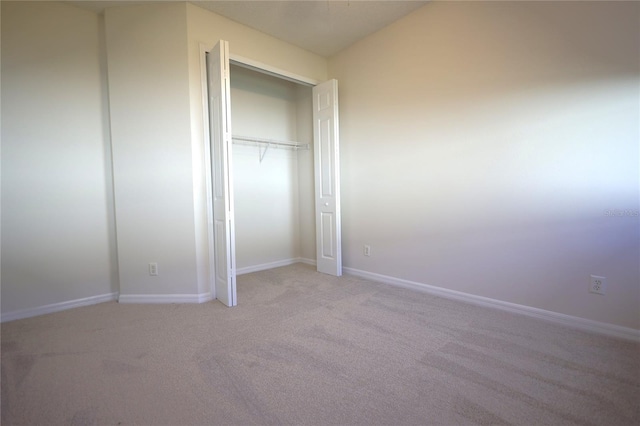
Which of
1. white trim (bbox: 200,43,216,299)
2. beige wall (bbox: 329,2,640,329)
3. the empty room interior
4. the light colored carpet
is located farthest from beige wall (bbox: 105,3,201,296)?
beige wall (bbox: 329,2,640,329)

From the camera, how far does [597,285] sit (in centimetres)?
221

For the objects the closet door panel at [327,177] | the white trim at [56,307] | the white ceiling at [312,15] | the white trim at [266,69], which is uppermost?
the white ceiling at [312,15]

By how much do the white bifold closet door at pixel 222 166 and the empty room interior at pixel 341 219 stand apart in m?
0.03

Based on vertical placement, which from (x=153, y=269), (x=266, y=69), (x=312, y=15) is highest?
(x=312, y=15)

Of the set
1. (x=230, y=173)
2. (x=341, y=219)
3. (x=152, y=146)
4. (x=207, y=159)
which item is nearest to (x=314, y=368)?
(x=230, y=173)

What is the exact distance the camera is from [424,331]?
7.57ft

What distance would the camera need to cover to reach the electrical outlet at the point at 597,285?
218 cm

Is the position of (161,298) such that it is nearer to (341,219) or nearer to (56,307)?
(56,307)

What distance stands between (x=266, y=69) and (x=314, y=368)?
3.19 m

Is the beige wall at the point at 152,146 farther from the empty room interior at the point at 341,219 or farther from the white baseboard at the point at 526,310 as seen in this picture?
the white baseboard at the point at 526,310

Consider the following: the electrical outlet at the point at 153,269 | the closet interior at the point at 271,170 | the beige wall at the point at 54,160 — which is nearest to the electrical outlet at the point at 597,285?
the closet interior at the point at 271,170

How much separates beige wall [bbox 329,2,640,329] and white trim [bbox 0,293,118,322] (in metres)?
2.88

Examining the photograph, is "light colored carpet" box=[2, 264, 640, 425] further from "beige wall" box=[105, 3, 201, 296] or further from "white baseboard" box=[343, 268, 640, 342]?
"beige wall" box=[105, 3, 201, 296]

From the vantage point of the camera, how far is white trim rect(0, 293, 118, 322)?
2.68m
